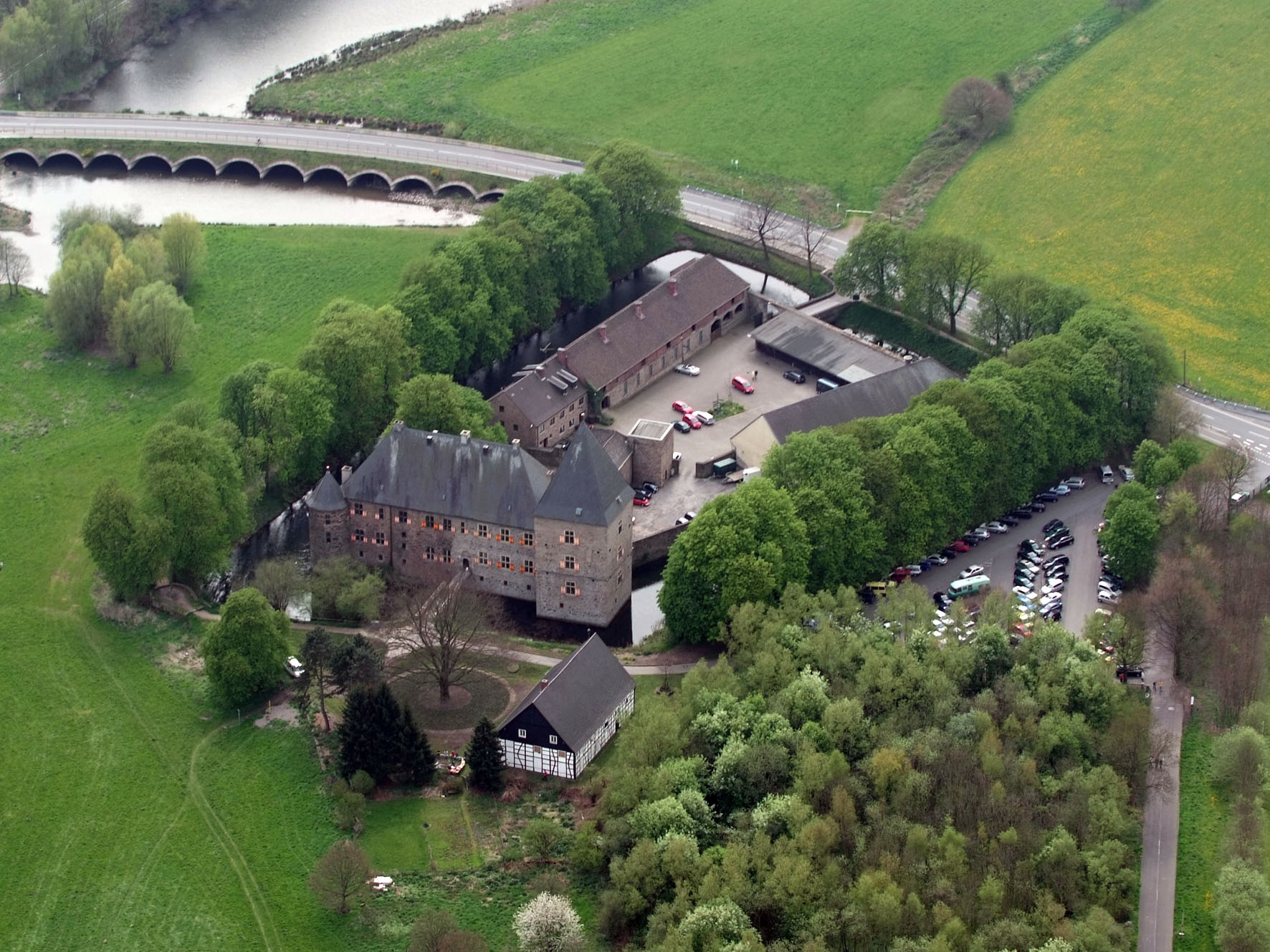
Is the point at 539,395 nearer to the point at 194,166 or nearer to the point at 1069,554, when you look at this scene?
the point at 1069,554

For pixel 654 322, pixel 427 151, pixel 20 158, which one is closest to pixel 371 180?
pixel 427 151

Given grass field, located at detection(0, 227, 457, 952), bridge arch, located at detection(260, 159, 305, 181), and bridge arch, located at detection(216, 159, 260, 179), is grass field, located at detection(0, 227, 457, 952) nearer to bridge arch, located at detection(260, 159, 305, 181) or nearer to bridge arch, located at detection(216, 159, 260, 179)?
bridge arch, located at detection(260, 159, 305, 181)

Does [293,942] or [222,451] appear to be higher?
[222,451]

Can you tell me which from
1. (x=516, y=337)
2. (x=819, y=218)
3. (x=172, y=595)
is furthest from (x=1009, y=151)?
(x=172, y=595)

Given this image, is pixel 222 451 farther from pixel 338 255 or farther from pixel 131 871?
pixel 338 255

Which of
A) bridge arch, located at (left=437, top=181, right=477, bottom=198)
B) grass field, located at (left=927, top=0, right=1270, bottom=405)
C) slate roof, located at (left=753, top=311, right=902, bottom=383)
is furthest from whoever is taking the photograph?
bridge arch, located at (left=437, top=181, right=477, bottom=198)

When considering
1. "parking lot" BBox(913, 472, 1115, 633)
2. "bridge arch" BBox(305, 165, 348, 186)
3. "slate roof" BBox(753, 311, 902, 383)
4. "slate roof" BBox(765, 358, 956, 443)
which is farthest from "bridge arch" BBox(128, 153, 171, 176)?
"parking lot" BBox(913, 472, 1115, 633)

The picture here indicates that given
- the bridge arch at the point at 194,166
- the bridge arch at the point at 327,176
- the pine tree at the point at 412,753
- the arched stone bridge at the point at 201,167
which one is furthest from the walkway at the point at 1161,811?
the bridge arch at the point at 194,166
